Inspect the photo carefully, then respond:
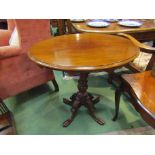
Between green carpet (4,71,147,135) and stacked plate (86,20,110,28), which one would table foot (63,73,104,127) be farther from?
stacked plate (86,20,110,28)

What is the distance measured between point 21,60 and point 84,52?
733 mm

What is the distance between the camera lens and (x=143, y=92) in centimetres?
123

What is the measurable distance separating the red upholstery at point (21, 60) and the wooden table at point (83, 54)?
0.25 meters

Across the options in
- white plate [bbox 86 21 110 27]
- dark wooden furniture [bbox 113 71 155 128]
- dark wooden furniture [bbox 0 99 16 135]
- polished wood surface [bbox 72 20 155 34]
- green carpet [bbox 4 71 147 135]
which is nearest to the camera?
dark wooden furniture [bbox 113 71 155 128]

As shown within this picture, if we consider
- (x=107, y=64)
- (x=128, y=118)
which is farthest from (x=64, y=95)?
(x=107, y=64)

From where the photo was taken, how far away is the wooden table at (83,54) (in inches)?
46.8

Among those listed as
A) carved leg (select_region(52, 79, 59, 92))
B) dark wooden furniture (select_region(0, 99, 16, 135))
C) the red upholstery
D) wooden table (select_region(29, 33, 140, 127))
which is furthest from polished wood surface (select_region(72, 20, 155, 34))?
dark wooden furniture (select_region(0, 99, 16, 135))

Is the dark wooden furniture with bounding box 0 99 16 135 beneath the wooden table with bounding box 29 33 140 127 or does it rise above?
beneath

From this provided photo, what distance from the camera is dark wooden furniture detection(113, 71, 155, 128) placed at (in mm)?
1088

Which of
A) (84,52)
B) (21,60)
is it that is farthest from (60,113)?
(84,52)

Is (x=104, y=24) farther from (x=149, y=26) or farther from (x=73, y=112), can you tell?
(x=73, y=112)

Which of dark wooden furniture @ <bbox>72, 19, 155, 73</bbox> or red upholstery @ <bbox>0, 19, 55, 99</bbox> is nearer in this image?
red upholstery @ <bbox>0, 19, 55, 99</bbox>

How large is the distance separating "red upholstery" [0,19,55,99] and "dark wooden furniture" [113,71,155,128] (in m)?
0.96

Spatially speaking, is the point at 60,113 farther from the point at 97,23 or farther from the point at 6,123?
the point at 97,23
